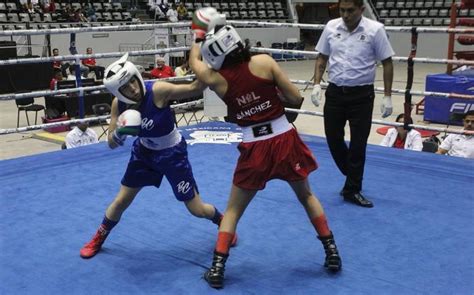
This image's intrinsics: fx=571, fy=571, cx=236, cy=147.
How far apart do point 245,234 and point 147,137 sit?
87 centimetres

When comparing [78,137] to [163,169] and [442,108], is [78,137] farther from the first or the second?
[442,108]

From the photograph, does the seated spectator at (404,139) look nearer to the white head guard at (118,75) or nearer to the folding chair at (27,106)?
the white head guard at (118,75)

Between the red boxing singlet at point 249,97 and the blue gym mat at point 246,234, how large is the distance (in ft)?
2.64

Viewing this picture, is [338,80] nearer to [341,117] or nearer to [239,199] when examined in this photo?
[341,117]

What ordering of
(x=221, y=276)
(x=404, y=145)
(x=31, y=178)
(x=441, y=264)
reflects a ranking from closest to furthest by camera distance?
(x=221, y=276)
(x=441, y=264)
(x=31, y=178)
(x=404, y=145)

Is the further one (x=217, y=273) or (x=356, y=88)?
(x=356, y=88)

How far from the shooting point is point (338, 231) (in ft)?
11.2

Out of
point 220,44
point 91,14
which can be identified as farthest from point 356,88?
point 91,14

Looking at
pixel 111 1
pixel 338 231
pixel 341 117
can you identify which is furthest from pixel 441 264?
pixel 111 1

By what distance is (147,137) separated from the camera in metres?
2.98

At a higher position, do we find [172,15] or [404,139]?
[172,15]

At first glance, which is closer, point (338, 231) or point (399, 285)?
point (399, 285)

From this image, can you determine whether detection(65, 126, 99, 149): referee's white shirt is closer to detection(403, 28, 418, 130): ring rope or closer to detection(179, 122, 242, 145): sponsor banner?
detection(179, 122, 242, 145): sponsor banner

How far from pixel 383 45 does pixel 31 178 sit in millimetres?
2820
